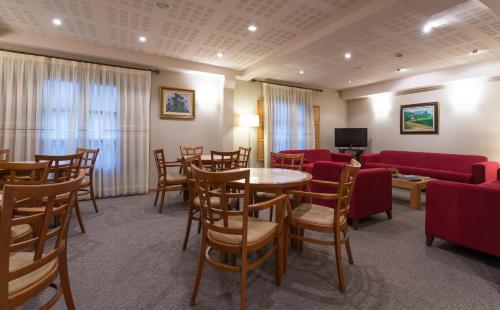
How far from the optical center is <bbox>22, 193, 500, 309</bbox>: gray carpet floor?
1.63 meters

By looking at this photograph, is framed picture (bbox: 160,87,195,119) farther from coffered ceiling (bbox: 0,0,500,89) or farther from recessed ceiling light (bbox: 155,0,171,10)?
recessed ceiling light (bbox: 155,0,171,10)

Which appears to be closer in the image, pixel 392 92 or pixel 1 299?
pixel 1 299

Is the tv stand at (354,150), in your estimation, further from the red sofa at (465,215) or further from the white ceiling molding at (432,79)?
the red sofa at (465,215)

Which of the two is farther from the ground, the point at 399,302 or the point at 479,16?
the point at 479,16

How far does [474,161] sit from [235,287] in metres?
5.35

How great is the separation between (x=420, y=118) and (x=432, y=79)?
3.13 ft

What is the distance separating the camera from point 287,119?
6453 millimetres

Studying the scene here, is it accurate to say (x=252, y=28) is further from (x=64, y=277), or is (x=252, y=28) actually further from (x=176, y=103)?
(x=64, y=277)

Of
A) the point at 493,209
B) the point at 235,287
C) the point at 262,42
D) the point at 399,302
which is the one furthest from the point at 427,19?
the point at 235,287

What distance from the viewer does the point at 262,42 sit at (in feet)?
12.9

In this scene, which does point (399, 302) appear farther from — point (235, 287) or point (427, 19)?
point (427, 19)

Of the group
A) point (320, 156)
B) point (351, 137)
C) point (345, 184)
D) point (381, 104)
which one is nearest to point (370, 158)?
point (351, 137)

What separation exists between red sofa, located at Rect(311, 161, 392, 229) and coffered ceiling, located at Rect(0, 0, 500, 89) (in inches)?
71.6

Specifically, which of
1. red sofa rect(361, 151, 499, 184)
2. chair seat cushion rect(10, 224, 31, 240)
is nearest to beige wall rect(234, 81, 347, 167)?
red sofa rect(361, 151, 499, 184)
